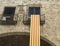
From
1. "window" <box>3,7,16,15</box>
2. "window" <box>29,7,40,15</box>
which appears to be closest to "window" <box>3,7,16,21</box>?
"window" <box>3,7,16,15</box>

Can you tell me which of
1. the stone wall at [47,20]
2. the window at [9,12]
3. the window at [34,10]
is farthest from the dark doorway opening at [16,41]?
the window at [34,10]

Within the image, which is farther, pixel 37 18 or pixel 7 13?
A: pixel 7 13

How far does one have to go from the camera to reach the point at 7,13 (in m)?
18.6

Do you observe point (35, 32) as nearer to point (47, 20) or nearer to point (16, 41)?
point (16, 41)

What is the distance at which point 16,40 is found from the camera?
17500 mm

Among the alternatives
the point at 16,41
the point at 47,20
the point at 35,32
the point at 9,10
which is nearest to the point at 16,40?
the point at 16,41

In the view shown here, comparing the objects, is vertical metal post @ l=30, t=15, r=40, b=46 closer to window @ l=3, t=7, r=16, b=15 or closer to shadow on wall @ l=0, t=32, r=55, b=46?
shadow on wall @ l=0, t=32, r=55, b=46

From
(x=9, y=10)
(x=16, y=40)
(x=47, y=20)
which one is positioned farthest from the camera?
(x=9, y=10)

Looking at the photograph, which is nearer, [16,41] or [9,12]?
[16,41]

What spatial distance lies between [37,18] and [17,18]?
4.92 metres

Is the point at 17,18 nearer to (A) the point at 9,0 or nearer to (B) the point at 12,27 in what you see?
(B) the point at 12,27

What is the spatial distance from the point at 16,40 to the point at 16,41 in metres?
0.11

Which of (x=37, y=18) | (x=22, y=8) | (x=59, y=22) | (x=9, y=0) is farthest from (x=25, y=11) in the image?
(x=37, y=18)

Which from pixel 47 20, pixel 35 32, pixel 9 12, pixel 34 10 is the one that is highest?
pixel 34 10
